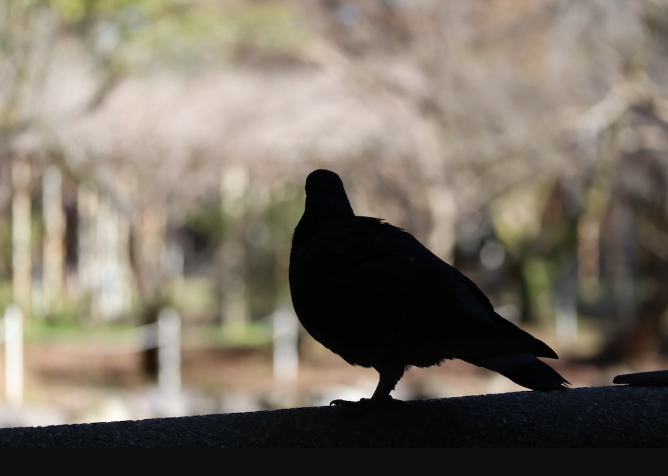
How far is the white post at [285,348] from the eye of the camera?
474 inches

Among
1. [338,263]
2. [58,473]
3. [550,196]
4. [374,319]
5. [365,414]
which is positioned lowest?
[58,473]

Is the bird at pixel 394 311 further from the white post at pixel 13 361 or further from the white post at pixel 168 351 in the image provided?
the white post at pixel 168 351

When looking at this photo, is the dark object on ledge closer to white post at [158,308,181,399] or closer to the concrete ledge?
the concrete ledge

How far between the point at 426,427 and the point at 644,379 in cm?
69

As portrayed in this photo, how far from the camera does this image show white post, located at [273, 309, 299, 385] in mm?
12031

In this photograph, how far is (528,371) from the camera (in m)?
2.02

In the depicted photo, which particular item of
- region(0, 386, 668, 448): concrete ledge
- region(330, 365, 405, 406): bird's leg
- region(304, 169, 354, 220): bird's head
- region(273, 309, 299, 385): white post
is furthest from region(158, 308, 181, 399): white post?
region(0, 386, 668, 448): concrete ledge

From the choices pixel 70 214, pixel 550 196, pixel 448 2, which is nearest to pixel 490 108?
pixel 448 2

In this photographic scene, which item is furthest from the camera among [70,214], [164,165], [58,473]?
[70,214]

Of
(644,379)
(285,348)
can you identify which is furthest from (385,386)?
(285,348)

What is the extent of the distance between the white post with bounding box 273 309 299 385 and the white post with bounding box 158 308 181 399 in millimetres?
1291

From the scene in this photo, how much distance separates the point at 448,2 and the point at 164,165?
410 cm

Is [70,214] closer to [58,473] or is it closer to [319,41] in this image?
[319,41]

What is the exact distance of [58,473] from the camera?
1.81m
